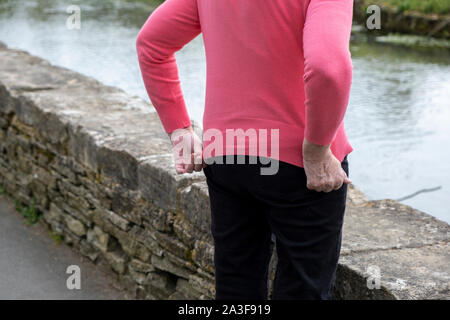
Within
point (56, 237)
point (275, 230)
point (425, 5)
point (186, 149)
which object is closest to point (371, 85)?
point (425, 5)

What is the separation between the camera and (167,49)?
5.53 feet

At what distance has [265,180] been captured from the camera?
148 cm

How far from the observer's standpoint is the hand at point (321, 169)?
140cm

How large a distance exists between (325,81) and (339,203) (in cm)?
33

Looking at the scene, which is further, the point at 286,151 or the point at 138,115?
the point at 138,115

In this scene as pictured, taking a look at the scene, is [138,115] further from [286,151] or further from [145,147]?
[286,151]

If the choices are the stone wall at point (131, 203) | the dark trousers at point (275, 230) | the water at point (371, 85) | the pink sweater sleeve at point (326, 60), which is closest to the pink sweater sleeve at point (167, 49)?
the dark trousers at point (275, 230)

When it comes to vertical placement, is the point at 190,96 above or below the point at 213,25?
below

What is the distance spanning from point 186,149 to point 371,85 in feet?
21.9

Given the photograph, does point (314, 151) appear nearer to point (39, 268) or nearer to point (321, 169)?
point (321, 169)

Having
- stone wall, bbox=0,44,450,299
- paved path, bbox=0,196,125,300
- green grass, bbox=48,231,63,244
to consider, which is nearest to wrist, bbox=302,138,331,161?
stone wall, bbox=0,44,450,299

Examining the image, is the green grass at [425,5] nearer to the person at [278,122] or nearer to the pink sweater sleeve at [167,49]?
the pink sweater sleeve at [167,49]

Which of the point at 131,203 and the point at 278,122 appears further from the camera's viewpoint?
the point at 131,203
